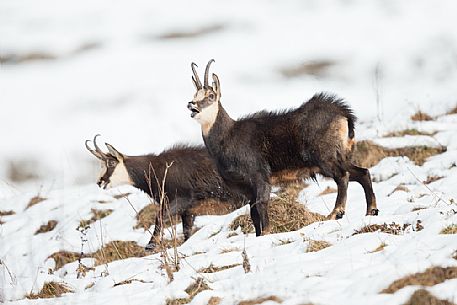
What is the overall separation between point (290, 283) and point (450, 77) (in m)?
18.7

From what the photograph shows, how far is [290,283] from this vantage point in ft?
18.2

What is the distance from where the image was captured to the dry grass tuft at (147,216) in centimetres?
1143

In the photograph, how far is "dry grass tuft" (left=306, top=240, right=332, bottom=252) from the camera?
6598 mm

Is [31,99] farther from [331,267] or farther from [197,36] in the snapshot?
[331,267]

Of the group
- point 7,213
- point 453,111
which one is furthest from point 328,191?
point 7,213

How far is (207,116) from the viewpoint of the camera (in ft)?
29.8

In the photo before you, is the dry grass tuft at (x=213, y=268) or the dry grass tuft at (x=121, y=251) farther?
the dry grass tuft at (x=121, y=251)

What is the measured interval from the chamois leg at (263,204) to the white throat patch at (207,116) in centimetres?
93

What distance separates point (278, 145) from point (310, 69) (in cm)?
2079

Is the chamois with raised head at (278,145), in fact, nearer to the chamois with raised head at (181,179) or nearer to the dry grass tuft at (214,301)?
the chamois with raised head at (181,179)

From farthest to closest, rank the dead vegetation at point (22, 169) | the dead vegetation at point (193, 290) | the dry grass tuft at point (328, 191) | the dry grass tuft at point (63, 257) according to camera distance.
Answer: the dead vegetation at point (22, 169) < the dry grass tuft at point (328, 191) < the dry grass tuft at point (63, 257) < the dead vegetation at point (193, 290)

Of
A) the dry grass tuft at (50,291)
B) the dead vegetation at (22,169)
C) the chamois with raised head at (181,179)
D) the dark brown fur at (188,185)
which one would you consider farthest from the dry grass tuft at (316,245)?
the dead vegetation at (22,169)

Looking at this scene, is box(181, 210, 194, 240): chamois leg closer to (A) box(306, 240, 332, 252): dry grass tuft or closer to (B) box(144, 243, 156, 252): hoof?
(B) box(144, 243, 156, 252): hoof

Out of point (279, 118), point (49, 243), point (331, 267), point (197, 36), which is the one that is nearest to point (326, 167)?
point (279, 118)
